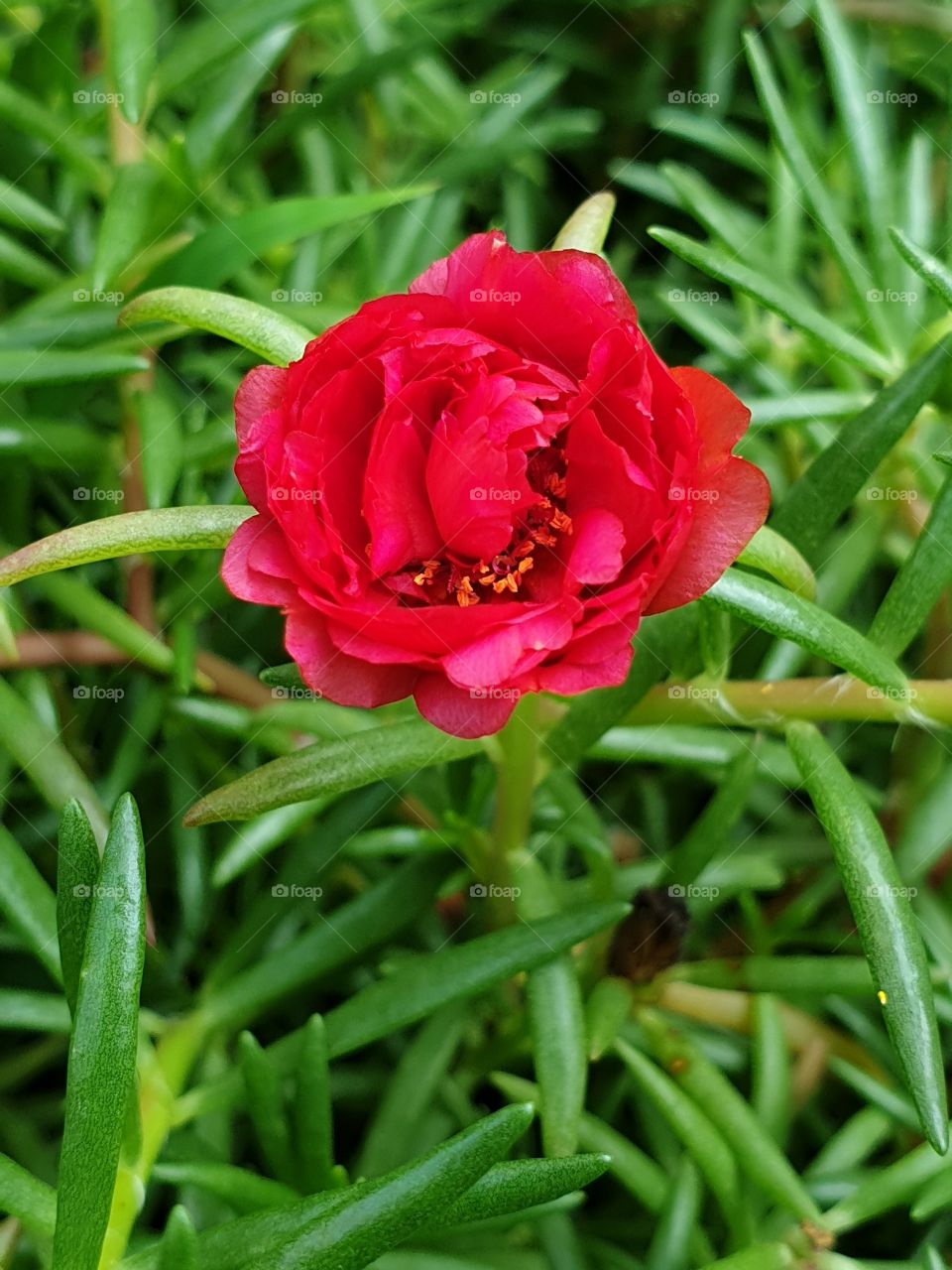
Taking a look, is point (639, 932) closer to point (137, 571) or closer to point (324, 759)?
point (324, 759)

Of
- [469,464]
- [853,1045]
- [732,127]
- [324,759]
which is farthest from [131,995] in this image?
[732,127]

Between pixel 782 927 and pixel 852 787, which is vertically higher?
pixel 852 787

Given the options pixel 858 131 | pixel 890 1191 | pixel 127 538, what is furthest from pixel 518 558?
pixel 858 131

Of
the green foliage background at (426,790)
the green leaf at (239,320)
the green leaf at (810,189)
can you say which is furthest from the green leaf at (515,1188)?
the green leaf at (810,189)

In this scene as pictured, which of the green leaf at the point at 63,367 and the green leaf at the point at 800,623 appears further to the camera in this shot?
the green leaf at the point at 63,367

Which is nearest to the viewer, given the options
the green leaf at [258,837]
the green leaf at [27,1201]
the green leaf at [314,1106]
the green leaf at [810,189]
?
the green leaf at [27,1201]

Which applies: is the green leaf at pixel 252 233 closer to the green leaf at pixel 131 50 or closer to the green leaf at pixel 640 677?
the green leaf at pixel 131 50

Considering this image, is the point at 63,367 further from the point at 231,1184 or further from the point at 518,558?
the point at 231,1184
